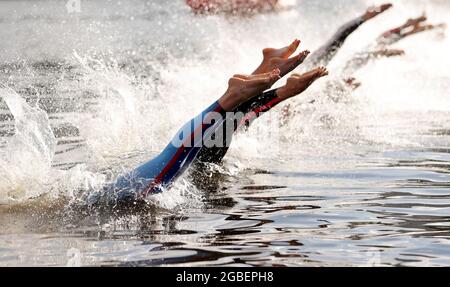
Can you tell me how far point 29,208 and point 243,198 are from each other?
1.51 m

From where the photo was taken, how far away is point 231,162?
8016mm

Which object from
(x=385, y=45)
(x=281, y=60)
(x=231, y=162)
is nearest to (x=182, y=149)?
(x=281, y=60)

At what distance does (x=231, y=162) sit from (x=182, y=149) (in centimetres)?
167

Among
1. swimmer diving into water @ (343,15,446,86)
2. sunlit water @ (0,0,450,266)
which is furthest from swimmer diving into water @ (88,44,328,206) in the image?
swimmer diving into water @ (343,15,446,86)

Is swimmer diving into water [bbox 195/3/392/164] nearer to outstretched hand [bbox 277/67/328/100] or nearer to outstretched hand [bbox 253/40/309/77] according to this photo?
outstretched hand [bbox 253/40/309/77]

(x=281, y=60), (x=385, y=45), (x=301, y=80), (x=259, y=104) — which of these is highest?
(x=385, y=45)

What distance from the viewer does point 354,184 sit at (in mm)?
7195

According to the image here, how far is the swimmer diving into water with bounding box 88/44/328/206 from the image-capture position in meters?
6.29

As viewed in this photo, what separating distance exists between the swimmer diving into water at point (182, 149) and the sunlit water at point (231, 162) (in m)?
0.14

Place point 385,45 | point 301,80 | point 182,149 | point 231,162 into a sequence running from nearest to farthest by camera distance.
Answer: point 182,149, point 301,80, point 231,162, point 385,45

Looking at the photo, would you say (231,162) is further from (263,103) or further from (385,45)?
(385,45)

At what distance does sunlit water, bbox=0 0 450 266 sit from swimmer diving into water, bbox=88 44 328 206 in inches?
5.5
